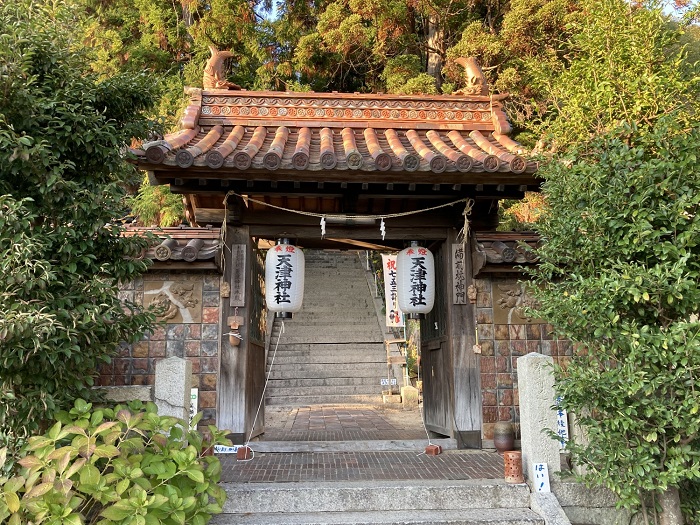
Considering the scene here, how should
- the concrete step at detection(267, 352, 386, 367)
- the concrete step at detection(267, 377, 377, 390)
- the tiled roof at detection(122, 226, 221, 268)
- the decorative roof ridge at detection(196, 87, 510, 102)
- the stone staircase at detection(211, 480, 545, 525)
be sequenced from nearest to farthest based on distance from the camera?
the stone staircase at detection(211, 480, 545, 525) → the tiled roof at detection(122, 226, 221, 268) → the decorative roof ridge at detection(196, 87, 510, 102) → the concrete step at detection(267, 377, 377, 390) → the concrete step at detection(267, 352, 386, 367)

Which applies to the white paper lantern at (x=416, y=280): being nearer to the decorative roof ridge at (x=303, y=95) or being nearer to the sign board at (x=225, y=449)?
the decorative roof ridge at (x=303, y=95)

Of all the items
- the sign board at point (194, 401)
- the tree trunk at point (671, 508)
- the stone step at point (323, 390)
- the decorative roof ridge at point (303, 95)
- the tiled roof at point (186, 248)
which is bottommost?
the tree trunk at point (671, 508)

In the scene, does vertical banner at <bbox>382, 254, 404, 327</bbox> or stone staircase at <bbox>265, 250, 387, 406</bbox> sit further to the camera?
stone staircase at <bbox>265, 250, 387, 406</bbox>

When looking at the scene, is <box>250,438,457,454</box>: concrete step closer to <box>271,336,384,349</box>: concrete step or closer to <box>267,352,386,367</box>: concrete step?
<box>267,352,386,367</box>: concrete step

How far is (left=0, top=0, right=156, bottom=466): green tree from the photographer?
352cm

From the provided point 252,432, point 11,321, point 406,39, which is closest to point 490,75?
point 406,39

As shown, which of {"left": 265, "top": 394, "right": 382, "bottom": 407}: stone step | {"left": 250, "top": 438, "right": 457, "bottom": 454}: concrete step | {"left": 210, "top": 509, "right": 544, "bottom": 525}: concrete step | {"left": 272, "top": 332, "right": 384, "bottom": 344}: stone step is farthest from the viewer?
{"left": 272, "top": 332, "right": 384, "bottom": 344}: stone step

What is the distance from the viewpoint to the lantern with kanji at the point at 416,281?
692 centimetres

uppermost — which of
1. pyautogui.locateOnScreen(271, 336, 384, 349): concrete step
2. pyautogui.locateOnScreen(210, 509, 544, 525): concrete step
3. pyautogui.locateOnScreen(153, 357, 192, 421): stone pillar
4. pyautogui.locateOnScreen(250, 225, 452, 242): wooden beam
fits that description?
pyautogui.locateOnScreen(250, 225, 452, 242): wooden beam

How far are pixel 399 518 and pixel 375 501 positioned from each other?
29 cm

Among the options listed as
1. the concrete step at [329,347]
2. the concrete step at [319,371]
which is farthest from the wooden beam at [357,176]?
the concrete step at [329,347]

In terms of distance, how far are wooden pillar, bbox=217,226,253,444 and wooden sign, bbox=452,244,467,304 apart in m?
2.72

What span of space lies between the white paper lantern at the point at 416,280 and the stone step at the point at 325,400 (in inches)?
300

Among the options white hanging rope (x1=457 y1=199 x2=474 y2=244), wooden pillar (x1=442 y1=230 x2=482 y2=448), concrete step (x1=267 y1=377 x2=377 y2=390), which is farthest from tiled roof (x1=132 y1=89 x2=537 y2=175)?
concrete step (x1=267 y1=377 x2=377 y2=390)
